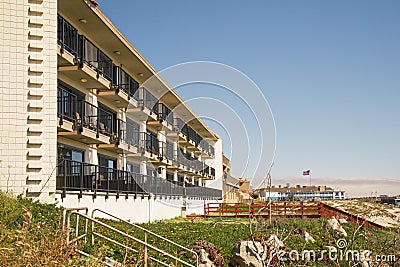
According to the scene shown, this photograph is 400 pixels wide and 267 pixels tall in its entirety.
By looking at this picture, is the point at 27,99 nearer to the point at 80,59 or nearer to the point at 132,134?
the point at 80,59

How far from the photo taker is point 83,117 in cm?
2345

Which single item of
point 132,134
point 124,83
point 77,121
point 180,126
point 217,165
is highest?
point 124,83

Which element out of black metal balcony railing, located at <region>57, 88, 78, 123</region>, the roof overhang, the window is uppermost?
the roof overhang

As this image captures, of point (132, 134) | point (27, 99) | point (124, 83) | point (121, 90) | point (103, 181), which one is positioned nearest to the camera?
point (27, 99)

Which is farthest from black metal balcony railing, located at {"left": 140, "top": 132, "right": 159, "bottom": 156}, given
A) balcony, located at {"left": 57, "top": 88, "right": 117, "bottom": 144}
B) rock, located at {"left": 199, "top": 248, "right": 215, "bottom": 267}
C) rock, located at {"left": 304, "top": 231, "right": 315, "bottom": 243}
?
rock, located at {"left": 199, "top": 248, "right": 215, "bottom": 267}

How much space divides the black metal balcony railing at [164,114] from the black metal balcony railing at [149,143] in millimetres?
2320

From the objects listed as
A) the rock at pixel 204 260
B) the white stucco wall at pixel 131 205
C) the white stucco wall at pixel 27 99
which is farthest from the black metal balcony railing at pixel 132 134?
the rock at pixel 204 260

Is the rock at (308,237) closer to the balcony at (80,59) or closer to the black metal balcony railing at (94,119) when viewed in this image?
the black metal balcony railing at (94,119)

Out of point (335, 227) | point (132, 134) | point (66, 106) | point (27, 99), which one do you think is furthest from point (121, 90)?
point (335, 227)

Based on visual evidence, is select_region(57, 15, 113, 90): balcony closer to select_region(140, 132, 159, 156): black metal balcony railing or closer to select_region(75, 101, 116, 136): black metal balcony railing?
select_region(75, 101, 116, 136): black metal balcony railing

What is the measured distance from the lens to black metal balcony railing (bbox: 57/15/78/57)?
21067mm

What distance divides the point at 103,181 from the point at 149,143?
1180 centimetres

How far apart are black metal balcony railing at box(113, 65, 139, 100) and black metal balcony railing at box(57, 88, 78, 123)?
543 centimetres

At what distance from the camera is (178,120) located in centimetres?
4847
